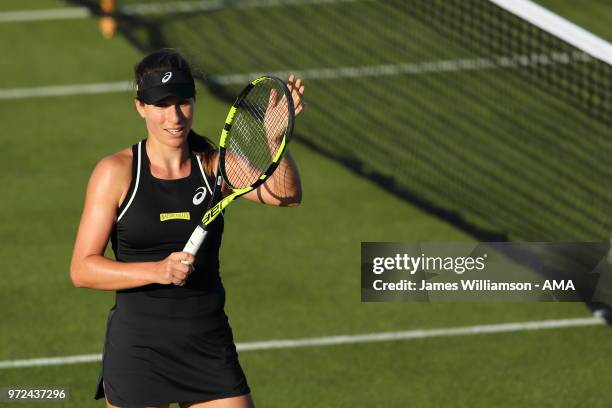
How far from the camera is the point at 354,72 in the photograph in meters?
15.3

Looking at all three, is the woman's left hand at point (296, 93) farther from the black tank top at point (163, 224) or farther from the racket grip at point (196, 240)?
the racket grip at point (196, 240)

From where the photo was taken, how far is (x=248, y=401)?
6.23 m

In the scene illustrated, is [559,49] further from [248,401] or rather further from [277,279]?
[248,401]

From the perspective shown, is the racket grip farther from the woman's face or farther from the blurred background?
the blurred background

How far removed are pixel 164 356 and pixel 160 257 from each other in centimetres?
47

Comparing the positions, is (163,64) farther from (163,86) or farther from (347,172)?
(347,172)

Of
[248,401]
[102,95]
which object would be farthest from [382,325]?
[102,95]

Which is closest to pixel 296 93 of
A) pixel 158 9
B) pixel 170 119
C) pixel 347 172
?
pixel 170 119

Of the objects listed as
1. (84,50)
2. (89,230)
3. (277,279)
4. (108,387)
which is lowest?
(84,50)

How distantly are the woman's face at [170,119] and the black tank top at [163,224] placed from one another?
5.8 inches

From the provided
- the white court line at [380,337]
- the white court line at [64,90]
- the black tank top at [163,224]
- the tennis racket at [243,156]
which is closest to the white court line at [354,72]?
the white court line at [64,90]

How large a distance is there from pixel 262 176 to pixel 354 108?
8.20 m

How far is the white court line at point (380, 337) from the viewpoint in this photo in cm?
927

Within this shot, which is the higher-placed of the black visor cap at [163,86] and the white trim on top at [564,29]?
the black visor cap at [163,86]
